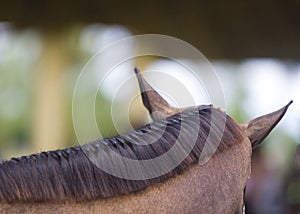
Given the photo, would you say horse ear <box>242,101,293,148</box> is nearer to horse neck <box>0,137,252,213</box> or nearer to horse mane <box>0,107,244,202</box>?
horse neck <box>0,137,252,213</box>

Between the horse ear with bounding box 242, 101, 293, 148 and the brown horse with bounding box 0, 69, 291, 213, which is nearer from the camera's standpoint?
the brown horse with bounding box 0, 69, 291, 213

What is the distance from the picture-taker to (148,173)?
4.19 ft

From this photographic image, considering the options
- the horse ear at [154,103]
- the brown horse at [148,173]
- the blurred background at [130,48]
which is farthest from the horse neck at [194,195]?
the blurred background at [130,48]

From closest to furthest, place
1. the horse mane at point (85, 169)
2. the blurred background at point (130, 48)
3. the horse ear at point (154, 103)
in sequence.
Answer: the horse mane at point (85, 169) < the horse ear at point (154, 103) < the blurred background at point (130, 48)

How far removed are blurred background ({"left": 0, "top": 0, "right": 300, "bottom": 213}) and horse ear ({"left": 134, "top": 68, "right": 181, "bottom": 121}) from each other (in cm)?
341

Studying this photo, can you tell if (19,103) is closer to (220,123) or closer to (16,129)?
(16,129)

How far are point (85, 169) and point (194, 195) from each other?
264 mm

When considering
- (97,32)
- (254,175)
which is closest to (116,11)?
(97,32)

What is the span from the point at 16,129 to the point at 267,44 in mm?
3387

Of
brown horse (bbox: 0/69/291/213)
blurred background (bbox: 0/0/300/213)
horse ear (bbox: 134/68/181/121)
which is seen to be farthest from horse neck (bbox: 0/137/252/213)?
blurred background (bbox: 0/0/300/213)

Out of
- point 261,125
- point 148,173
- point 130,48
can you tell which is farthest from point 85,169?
point 130,48

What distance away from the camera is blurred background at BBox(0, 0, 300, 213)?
5.82 metres

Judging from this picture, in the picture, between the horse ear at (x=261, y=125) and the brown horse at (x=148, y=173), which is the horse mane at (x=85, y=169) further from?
the horse ear at (x=261, y=125)

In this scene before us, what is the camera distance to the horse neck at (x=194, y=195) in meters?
1.20
